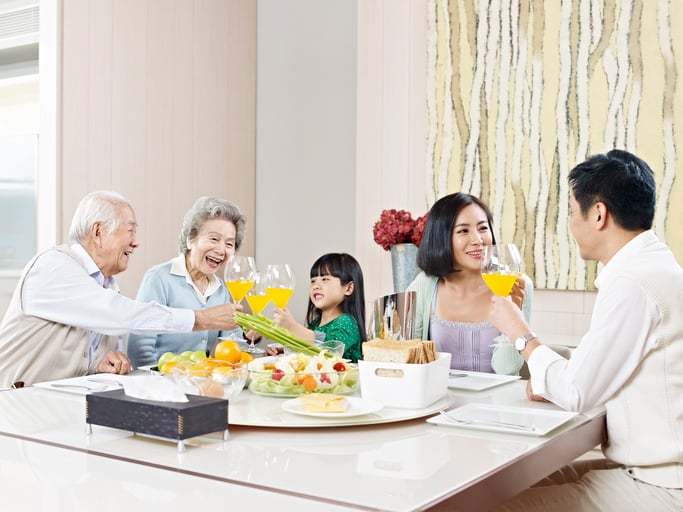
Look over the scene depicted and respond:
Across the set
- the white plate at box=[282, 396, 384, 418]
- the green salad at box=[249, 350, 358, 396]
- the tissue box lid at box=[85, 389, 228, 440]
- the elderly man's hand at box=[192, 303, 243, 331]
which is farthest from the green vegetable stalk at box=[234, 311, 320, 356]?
the tissue box lid at box=[85, 389, 228, 440]

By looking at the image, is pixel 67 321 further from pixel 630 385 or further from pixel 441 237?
pixel 630 385

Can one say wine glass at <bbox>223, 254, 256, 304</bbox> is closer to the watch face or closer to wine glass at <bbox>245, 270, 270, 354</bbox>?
wine glass at <bbox>245, 270, 270, 354</bbox>

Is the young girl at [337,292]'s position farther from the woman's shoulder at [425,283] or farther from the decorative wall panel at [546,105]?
the decorative wall panel at [546,105]

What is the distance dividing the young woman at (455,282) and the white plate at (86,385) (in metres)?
1.17

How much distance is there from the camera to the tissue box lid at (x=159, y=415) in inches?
52.7

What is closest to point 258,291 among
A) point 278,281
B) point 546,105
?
point 278,281

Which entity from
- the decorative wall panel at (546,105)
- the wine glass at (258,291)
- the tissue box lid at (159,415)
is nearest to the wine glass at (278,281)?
the wine glass at (258,291)

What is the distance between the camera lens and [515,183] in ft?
12.9

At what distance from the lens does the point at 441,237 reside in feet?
9.40

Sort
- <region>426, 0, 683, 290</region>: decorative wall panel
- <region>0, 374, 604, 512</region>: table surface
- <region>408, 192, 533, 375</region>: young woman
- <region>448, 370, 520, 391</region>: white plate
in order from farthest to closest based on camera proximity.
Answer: <region>426, 0, 683, 290</region>: decorative wall panel → <region>408, 192, 533, 375</region>: young woman → <region>448, 370, 520, 391</region>: white plate → <region>0, 374, 604, 512</region>: table surface

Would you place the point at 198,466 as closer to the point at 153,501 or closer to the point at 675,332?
the point at 153,501

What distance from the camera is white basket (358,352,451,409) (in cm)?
167

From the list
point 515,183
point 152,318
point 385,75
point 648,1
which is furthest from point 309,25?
point 152,318

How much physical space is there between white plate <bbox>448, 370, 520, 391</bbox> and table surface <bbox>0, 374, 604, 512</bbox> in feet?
1.16
